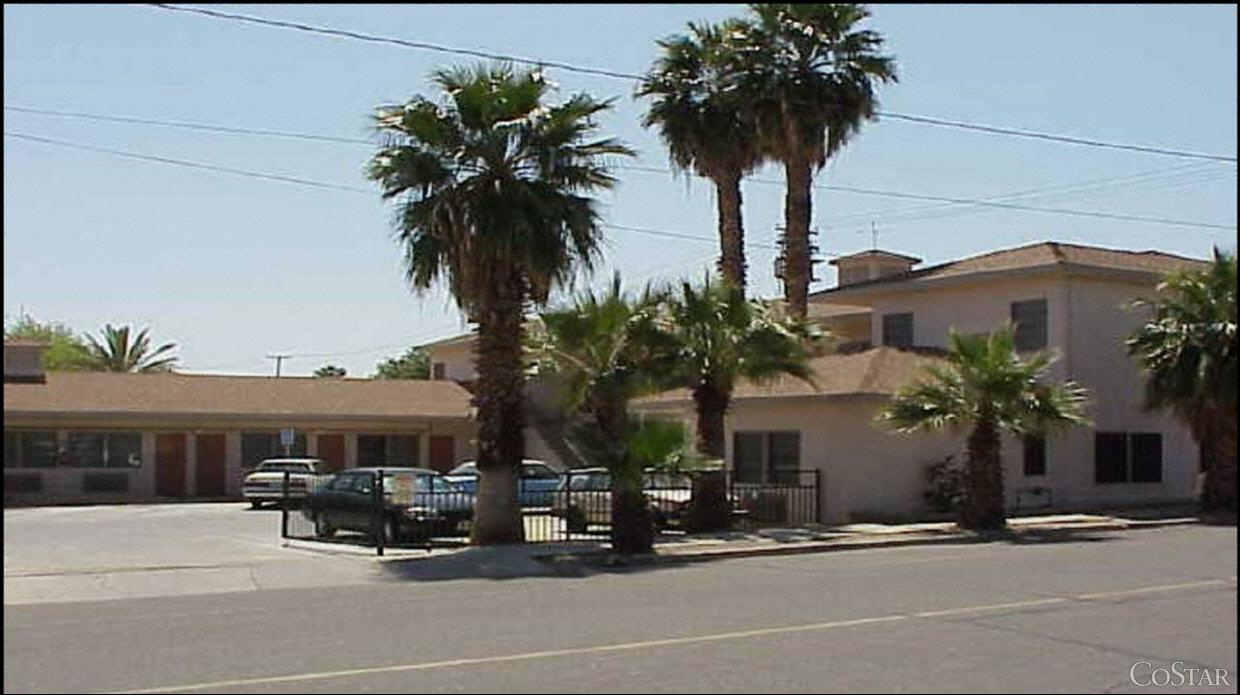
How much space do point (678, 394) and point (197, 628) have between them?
24051 mm

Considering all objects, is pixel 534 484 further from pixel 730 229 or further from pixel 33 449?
pixel 33 449

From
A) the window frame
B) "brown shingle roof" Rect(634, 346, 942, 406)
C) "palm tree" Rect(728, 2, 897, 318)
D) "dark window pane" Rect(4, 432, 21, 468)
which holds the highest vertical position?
"palm tree" Rect(728, 2, 897, 318)

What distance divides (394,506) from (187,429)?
22.0 m

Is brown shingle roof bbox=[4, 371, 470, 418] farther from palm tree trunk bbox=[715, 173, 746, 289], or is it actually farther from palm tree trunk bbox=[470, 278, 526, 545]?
palm tree trunk bbox=[470, 278, 526, 545]

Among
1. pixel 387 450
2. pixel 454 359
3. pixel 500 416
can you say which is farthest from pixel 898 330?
pixel 454 359

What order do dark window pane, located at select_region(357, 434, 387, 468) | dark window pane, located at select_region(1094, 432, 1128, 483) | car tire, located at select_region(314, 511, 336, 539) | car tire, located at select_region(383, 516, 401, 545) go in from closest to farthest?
car tire, located at select_region(383, 516, 401, 545), car tire, located at select_region(314, 511, 336, 539), dark window pane, located at select_region(1094, 432, 1128, 483), dark window pane, located at select_region(357, 434, 387, 468)

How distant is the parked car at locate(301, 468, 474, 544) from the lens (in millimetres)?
26812

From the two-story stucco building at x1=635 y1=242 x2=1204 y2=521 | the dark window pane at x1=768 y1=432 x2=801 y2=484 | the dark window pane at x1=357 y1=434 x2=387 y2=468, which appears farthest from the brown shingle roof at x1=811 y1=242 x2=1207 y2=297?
the dark window pane at x1=357 y1=434 x2=387 y2=468

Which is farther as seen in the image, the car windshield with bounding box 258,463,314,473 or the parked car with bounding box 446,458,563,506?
the car windshield with bounding box 258,463,314,473

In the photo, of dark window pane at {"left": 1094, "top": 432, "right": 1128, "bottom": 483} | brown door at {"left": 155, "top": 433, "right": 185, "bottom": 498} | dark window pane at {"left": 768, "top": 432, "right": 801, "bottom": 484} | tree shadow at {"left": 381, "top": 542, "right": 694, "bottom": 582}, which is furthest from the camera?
brown door at {"left": 155, "top": 433, "right": 185, "bottom": 498}

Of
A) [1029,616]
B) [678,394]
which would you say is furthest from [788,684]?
[678,394]

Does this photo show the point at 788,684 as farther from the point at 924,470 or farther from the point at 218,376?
the point at 218,376

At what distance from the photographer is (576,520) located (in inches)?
1120

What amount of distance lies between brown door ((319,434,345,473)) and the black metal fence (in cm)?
1740
